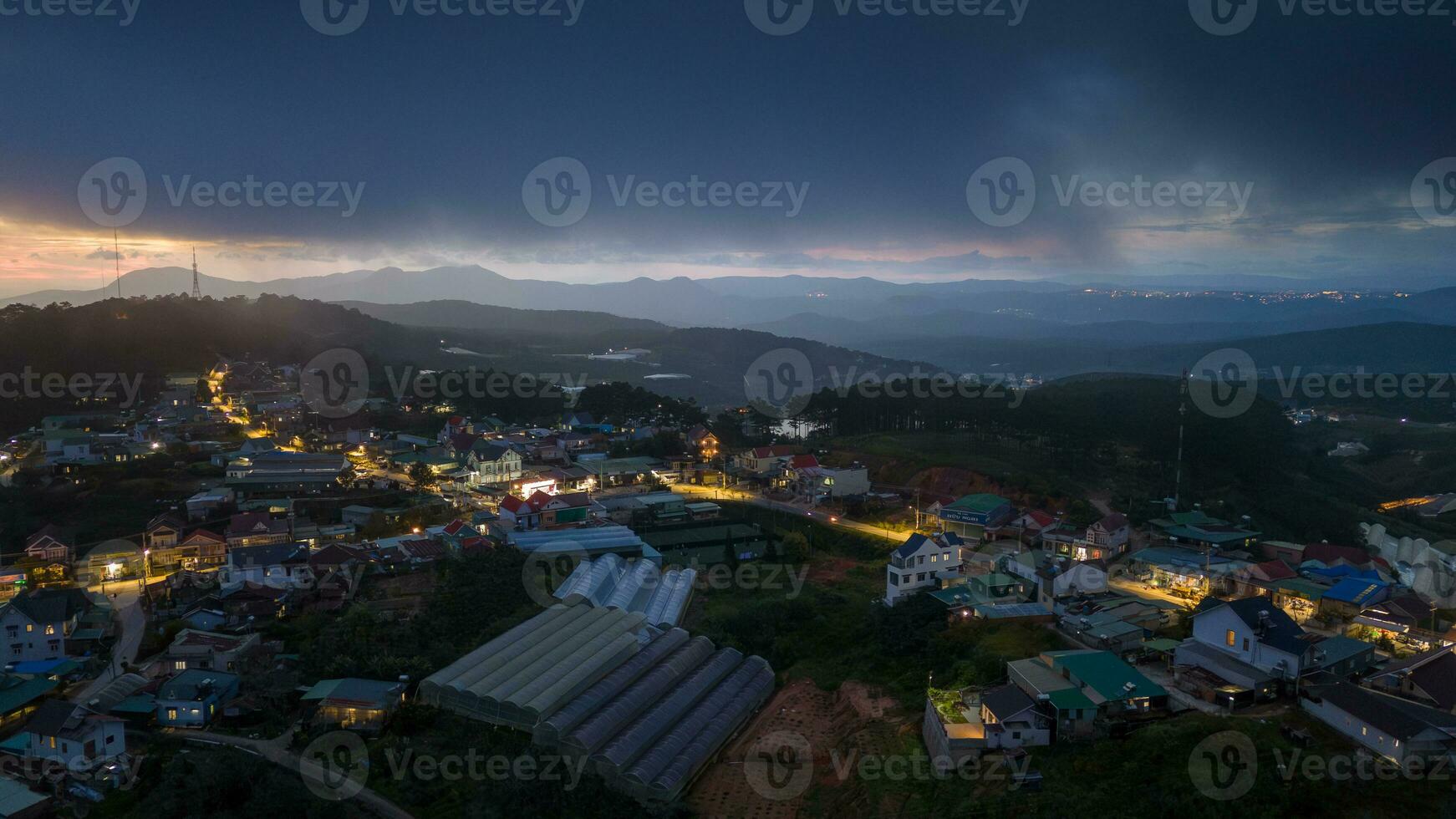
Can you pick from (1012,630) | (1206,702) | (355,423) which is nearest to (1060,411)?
(1012,630)

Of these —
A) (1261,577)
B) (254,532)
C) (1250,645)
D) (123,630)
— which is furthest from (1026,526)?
(123,630)

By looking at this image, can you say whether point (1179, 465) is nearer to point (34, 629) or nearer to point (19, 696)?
point (19, 696)

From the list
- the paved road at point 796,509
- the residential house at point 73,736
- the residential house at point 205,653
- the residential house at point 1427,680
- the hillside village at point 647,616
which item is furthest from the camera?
the paved road at point 796,509

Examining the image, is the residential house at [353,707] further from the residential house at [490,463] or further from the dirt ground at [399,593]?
the residential house at [490,463]

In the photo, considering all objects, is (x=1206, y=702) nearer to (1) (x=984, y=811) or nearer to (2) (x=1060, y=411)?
(1) (x=984, y=811)

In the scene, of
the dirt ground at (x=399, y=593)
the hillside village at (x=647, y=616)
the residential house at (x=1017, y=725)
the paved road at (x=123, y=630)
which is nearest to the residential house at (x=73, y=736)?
the hillside village at (x=647, y=616)

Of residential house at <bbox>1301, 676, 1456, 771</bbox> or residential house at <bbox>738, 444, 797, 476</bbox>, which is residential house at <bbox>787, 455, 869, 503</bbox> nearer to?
residential house at <bbox>738, 444, 797, 476</bbox>

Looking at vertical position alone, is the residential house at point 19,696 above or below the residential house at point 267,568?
below
